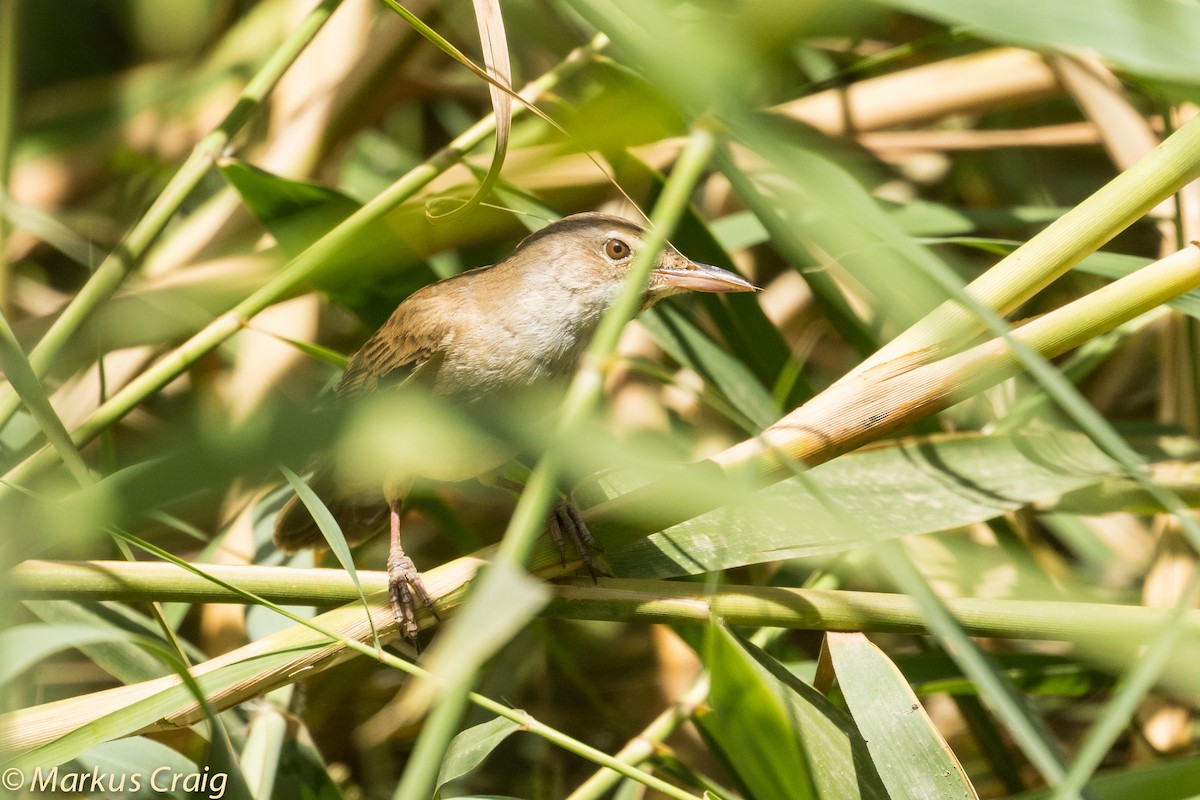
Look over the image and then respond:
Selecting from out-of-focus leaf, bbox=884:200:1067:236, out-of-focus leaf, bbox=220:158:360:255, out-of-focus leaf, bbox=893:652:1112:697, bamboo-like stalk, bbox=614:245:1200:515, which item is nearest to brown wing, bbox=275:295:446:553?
out-of-focus leaf, bbox=220:158:360:255

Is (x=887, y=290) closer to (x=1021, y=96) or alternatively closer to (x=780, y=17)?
(x=780, y=17)

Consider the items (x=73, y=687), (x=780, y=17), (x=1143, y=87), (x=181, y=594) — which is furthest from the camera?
(x=73, y=687)

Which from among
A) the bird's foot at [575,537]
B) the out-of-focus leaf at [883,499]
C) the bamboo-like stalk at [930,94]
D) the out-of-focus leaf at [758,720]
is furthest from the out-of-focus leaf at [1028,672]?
the bamboo-like stalk at [930,94]

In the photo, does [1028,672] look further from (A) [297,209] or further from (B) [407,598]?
(A) [297,209]

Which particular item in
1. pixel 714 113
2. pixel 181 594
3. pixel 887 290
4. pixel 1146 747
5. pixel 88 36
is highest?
pixel 88 36

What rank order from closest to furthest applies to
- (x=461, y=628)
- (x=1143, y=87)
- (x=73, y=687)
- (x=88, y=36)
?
1. (x=461, y=628)
2. (x=1143, y=87)
3. (x=73, y=687)
4. (x=88, y=36)

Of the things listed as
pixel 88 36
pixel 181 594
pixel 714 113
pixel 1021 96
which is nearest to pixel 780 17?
pixel 714 113
